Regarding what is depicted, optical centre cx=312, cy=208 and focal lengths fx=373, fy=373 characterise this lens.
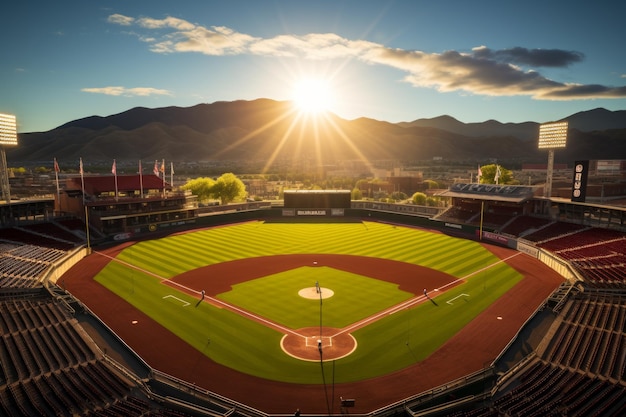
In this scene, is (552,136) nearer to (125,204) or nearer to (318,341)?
(318,341)

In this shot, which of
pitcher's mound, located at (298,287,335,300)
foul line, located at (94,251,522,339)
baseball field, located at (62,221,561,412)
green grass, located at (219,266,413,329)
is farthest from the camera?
pitcher's mound, located at (298,287,335,300)

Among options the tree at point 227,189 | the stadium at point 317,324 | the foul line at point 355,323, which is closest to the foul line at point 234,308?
the foul line at point 355,323

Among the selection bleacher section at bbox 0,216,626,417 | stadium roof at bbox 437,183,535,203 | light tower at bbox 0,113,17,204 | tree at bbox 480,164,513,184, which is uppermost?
light tower at bbox 0,113,17,204

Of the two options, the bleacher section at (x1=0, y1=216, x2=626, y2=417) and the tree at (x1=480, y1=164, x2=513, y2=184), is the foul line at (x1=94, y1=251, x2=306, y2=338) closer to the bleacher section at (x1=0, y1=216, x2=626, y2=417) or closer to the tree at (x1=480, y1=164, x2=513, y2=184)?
the bleacher section at (x1=0, y1=216, x2=626, y2=417)

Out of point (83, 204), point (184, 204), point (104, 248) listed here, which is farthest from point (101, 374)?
point (184, 204)

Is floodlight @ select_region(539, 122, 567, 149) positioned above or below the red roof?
above

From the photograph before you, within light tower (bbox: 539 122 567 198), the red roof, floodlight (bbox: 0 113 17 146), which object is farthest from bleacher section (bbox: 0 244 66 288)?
light tower (bbox: 539 122 567 198)

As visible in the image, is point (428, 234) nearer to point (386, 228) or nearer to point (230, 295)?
point (386, 228)
